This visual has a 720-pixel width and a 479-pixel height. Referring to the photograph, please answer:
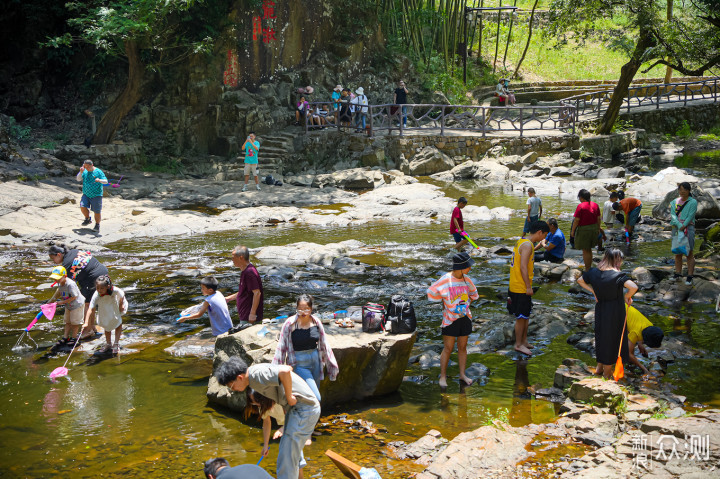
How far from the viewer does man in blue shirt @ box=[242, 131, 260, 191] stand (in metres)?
18.3

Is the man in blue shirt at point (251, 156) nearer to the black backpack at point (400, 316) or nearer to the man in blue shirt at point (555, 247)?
the man in blue shirt at point (555, 247)

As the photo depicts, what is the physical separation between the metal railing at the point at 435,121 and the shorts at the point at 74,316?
15.7 m

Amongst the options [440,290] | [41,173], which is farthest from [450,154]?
[440,290]

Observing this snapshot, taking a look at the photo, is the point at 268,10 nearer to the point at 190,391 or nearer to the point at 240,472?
the point at 190,391

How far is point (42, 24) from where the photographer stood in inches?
830

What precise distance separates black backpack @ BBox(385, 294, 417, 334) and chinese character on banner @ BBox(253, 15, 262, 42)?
20115 millimetres

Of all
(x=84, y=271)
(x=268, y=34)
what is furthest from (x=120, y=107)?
(x=84, y=271)

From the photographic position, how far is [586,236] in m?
10.4

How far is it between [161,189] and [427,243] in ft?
30.2

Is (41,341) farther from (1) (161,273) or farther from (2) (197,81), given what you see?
(2) (197,81)

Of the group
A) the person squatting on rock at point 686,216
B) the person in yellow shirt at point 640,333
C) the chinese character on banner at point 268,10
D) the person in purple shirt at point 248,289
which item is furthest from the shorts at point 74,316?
the chinese character on banner at point 268,10

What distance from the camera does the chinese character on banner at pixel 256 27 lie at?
2372 centimetres

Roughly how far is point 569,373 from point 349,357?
2313mm

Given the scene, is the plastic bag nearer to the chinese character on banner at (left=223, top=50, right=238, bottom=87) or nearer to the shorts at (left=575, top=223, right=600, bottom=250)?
the shorts at (left=575, top=223, right=600, bottom=250)
